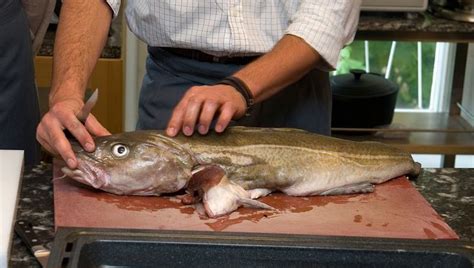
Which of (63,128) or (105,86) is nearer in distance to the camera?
(63,128)

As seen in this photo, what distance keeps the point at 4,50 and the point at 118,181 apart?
0.76 meters

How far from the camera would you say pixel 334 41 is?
1680 millimetres

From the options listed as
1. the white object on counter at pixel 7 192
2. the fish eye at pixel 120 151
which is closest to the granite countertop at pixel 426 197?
the white object on counter at pixel 7 192

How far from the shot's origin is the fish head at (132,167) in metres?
1.39

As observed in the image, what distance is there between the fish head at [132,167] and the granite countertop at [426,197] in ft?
0.24

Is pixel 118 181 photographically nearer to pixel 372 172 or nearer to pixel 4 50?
pixel 372 172

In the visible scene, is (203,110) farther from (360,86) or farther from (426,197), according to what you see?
(360,86)

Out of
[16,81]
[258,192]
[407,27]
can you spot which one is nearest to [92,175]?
[258,192]

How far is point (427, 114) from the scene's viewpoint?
11.1 ft

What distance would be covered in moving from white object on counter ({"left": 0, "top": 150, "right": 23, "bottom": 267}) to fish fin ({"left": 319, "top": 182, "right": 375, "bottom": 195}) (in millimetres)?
510

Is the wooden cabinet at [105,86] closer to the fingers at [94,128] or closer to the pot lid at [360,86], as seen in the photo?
the pot lid at [360,86]

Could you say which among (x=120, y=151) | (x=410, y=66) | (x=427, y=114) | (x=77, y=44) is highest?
(x=77, y=44)

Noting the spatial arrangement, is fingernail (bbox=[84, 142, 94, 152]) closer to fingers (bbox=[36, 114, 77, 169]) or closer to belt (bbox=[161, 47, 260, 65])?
fingers (bbox=[36, 114, 77, 169])

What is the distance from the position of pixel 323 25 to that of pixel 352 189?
1.17ft
